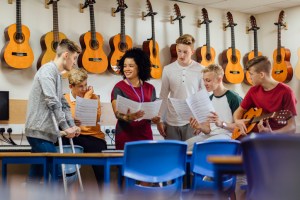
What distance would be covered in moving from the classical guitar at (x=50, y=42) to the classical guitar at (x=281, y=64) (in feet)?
11.5

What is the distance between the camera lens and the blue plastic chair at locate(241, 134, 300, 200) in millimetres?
1969

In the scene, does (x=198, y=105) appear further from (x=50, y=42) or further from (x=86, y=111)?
(x=50, y=42)

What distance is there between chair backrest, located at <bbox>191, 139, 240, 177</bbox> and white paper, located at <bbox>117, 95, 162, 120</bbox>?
0.67 meters

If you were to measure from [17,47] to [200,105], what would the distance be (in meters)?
2.49

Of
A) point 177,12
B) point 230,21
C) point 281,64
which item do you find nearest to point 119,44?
point 177,12

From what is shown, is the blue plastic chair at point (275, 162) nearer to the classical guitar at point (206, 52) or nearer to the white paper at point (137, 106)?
the white paper at point (137, 106)

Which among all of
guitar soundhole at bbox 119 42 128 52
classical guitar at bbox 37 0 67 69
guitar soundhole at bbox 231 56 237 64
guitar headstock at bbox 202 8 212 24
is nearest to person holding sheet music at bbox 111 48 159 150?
classical guitar at bbox 37 0 67 69

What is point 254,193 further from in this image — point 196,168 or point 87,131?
point 87,131

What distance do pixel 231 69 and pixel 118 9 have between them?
7.19 feet

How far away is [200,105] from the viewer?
445cm

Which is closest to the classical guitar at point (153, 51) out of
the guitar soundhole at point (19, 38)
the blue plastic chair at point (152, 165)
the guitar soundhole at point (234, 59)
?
the guitar soundhole at point (234, 59)

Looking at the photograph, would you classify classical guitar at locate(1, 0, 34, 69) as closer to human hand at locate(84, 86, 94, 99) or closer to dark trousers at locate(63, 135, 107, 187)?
human hand at locate(84, 86, 94, 99)

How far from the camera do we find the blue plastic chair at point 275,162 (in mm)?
1969

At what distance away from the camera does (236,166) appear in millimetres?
2551
